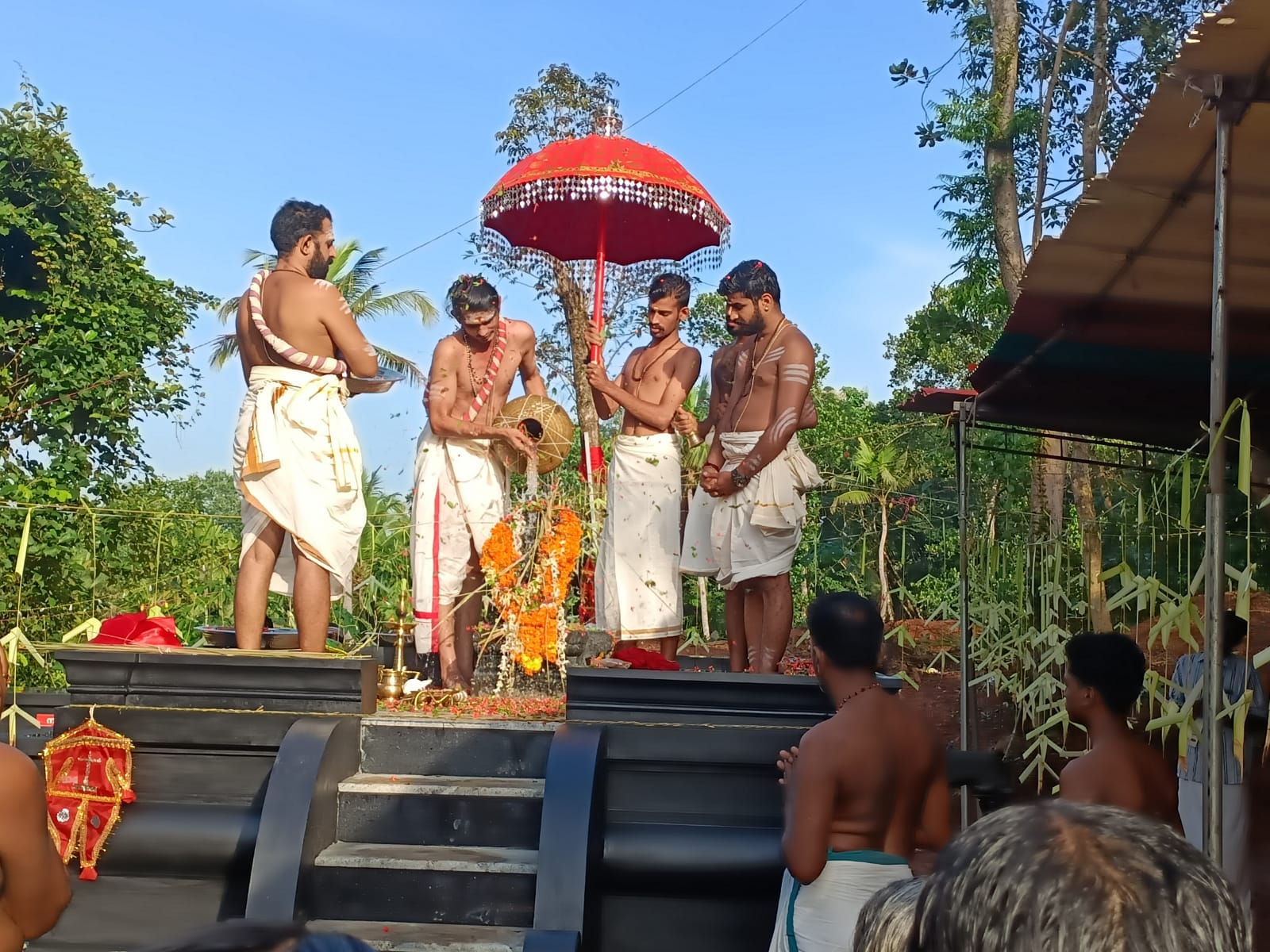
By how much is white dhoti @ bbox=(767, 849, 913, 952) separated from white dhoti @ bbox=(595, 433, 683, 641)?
2.86 metres

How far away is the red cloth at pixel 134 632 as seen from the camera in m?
4.77

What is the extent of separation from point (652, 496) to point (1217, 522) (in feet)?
10.5

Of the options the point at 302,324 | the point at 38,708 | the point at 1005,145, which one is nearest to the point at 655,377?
the point at 302,324

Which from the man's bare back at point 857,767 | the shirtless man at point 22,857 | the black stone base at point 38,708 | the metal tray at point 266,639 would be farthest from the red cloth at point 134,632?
the man's bare back at point 857,767

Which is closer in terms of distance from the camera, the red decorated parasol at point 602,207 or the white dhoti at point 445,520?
the white dhoti at point 445,520

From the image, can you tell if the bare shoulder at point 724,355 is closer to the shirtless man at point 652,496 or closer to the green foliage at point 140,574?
the shirtless man at point 652,496

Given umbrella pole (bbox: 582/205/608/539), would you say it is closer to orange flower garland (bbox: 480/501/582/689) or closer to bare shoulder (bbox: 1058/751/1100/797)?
orange flower garland (bbox: 480/501/582/689)

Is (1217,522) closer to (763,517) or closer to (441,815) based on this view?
(763,517)

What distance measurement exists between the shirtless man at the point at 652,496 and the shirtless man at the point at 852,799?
8.89 feet

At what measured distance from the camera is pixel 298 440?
15.4 feet

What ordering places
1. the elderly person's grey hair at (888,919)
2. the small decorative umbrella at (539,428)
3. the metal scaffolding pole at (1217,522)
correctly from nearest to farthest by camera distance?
1. the elderly person's grey hair at (888,919)
2. the metal scaffolding pole at (1217,522)
3. the small decorative umbrella at (539,428)

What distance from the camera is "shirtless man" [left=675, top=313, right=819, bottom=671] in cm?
535

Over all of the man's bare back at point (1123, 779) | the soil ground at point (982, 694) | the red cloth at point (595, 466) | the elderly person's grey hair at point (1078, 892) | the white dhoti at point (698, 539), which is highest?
the red cloth at point (595, 466)

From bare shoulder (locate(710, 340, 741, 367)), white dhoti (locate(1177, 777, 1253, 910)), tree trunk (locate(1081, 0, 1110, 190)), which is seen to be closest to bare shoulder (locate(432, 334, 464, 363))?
bare shoulder (locate(710, 340, 741, 367))
